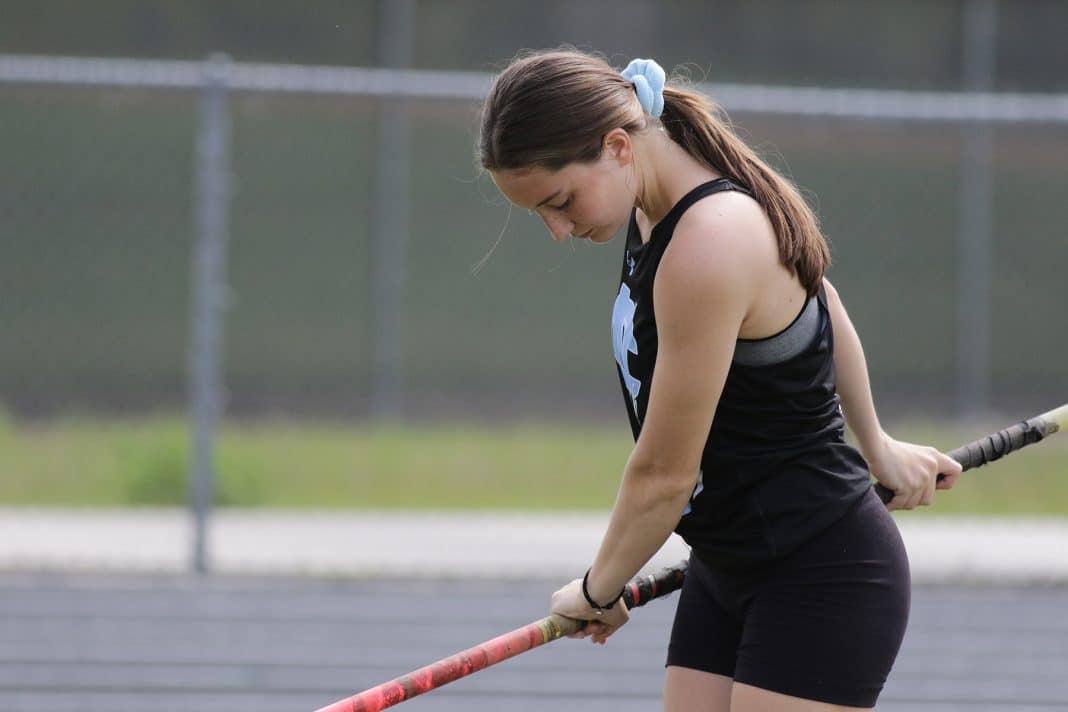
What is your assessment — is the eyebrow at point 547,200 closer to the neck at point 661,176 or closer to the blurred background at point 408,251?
the neck at point 661,176

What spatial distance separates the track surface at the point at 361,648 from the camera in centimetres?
543

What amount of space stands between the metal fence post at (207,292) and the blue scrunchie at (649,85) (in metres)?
4.98

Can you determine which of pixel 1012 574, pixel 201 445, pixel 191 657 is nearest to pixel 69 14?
pixel 201 445

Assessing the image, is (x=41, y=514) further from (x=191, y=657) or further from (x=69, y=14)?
(x=69, y=14)

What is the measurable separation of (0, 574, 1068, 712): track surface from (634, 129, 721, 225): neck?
127 inches

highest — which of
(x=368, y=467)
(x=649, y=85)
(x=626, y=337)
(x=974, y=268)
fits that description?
(x=974, y=268)

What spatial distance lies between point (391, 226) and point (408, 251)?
227 mm

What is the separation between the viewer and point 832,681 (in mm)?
2420

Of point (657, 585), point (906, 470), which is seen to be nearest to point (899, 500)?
point (906, 470)

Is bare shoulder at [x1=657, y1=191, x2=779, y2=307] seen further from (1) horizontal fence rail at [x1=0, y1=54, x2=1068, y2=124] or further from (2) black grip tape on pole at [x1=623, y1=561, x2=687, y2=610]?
(1) horizontal fence rail at [x1=0, y1=54, x2=1068, y2=124]

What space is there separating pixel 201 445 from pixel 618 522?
5.17 meters

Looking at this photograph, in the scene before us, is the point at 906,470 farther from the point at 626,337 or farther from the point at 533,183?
the point at 533,183

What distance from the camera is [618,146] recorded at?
2395mm

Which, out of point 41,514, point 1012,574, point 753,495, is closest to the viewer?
point 753,495
